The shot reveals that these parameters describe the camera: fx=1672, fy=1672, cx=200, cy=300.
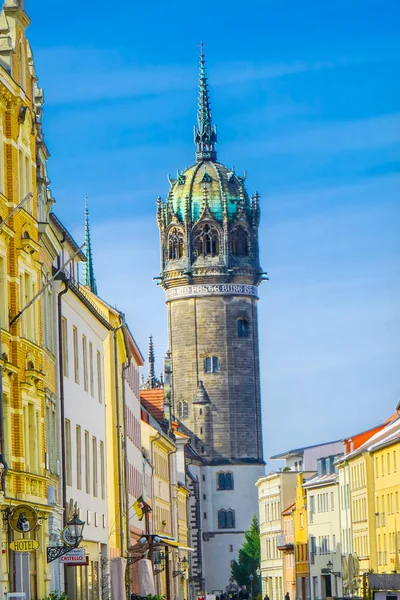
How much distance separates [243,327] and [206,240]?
11.0 metres

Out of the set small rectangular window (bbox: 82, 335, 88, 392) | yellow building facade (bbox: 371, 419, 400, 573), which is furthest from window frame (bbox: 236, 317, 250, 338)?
small rectangular window (bbox: 82, 335, 88, 392)

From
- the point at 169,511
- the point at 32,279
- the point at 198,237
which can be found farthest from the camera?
the point at 198,237

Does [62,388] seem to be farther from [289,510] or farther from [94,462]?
[289,510]

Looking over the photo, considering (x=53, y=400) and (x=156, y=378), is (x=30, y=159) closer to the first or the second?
(x=53, y=400)

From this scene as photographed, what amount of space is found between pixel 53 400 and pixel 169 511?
2515 inches

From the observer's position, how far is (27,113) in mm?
A: 36906

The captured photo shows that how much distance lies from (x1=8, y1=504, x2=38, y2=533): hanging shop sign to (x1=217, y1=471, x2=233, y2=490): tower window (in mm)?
150505

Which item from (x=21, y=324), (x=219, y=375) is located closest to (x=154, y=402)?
(x=219, y=375)

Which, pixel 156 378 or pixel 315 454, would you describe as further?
pixel 156 378

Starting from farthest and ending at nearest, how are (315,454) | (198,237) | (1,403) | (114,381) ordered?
(198,237) → (315,454) → (114,381) → (1,403)

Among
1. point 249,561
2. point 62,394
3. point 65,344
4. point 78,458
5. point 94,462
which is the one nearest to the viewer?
point 62,394

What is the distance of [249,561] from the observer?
584 feet

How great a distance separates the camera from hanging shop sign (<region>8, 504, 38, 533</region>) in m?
31.5

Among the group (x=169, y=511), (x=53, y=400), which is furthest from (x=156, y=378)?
(x=53, y=400)
